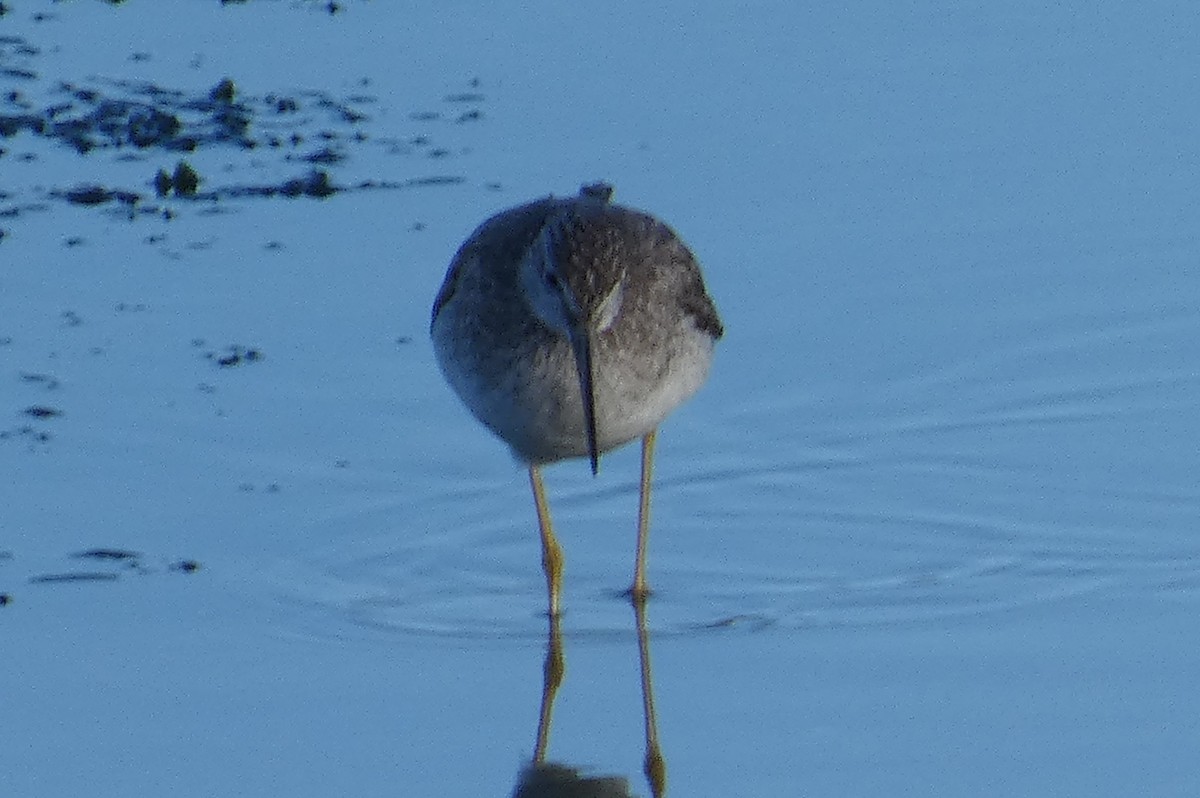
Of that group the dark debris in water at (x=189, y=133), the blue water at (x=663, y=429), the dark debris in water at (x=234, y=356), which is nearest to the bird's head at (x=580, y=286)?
the blue water at (x=663, y=429)

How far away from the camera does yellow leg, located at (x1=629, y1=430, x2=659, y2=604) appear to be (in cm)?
796

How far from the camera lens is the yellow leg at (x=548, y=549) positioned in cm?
788

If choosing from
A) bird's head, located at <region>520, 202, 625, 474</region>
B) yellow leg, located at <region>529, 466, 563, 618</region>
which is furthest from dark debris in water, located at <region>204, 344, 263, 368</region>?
bird's head, located at <region>520, 202, 625, 474</region>

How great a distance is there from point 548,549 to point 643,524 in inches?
12.6

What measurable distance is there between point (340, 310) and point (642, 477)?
6.12ft

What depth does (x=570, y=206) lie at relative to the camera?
8156mm

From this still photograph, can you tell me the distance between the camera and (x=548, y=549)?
7973 mm

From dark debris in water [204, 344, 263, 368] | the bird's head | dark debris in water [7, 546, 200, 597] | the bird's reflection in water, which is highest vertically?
the bird's head

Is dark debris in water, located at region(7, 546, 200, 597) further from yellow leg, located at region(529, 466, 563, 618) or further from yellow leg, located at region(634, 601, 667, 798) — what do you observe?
yellow leg, located at region(634, 601, 667, 798)

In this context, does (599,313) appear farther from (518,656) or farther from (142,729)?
(142,729)

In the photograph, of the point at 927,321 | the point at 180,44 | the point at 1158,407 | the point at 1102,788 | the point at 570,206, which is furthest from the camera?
the point at 180,44

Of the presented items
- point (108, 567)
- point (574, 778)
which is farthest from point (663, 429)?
point (574, 778)

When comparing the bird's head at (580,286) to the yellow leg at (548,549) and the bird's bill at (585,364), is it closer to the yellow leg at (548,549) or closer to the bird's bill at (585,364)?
the bird's bill at (585,364)

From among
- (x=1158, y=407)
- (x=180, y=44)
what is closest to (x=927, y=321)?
(x=1158, y=407)
